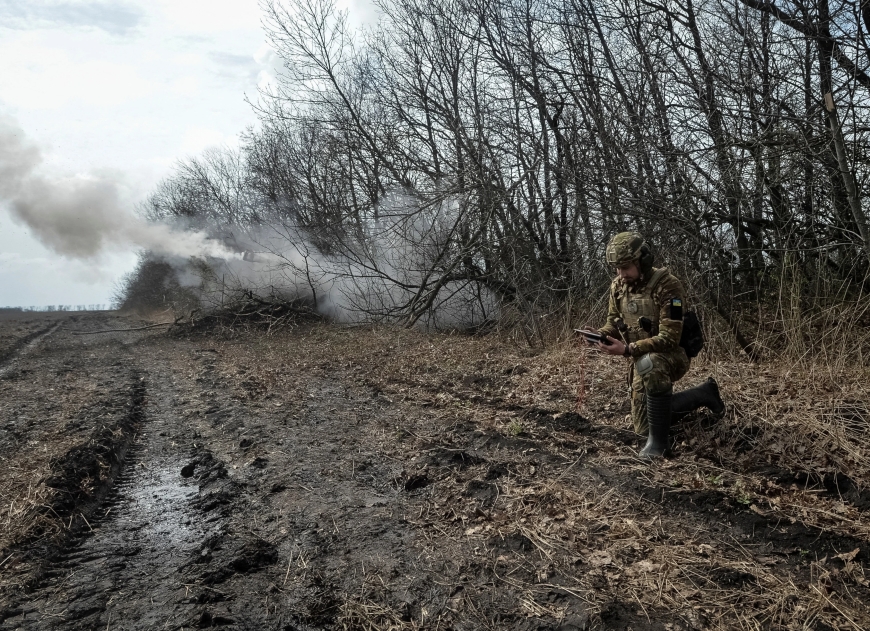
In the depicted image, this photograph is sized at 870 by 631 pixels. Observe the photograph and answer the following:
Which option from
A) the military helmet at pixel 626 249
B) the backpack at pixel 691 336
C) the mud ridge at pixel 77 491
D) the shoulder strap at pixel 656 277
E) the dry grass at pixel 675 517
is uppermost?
the military helmet at pixel 626 249

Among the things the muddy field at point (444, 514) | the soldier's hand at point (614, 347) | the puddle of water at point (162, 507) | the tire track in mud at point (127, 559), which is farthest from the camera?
the soldier's hand at point (614, 347)

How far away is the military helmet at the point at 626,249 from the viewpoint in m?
4.86

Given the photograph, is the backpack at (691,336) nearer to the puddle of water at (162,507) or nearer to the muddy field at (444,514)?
the muddy field at (444,514)

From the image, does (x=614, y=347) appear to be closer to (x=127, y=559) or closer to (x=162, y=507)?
(x=127, y=559)

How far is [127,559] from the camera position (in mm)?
3973

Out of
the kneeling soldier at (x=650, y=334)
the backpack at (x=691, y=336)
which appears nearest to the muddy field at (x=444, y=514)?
the kneeling soldier at (x=650, y=334)

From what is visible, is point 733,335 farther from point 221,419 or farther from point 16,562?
point 16,562

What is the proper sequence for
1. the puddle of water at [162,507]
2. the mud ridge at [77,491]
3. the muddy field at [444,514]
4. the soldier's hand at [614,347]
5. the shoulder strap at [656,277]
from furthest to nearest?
1. the shoulder strap at [656,277]
2. the soldier's hand at [614,347]
3. the puddle of water at [162,507]
4. the mud ridge at [77,491]
5. the muddy field at [444,514]

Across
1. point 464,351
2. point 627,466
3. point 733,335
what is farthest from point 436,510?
point 464,351

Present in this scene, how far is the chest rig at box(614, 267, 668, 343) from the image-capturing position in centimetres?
499

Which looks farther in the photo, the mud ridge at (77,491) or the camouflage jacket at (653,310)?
the camouflage jacket at (653,310)

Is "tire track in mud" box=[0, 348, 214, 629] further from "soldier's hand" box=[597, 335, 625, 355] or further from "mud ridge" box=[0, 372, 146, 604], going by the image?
"soldier's hand" box=[597, 335, 625, 355]

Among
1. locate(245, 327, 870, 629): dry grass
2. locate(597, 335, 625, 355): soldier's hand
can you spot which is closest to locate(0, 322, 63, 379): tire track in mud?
locate(245, 327, 870, 629): dry grass

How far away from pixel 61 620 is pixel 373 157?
560 inches
